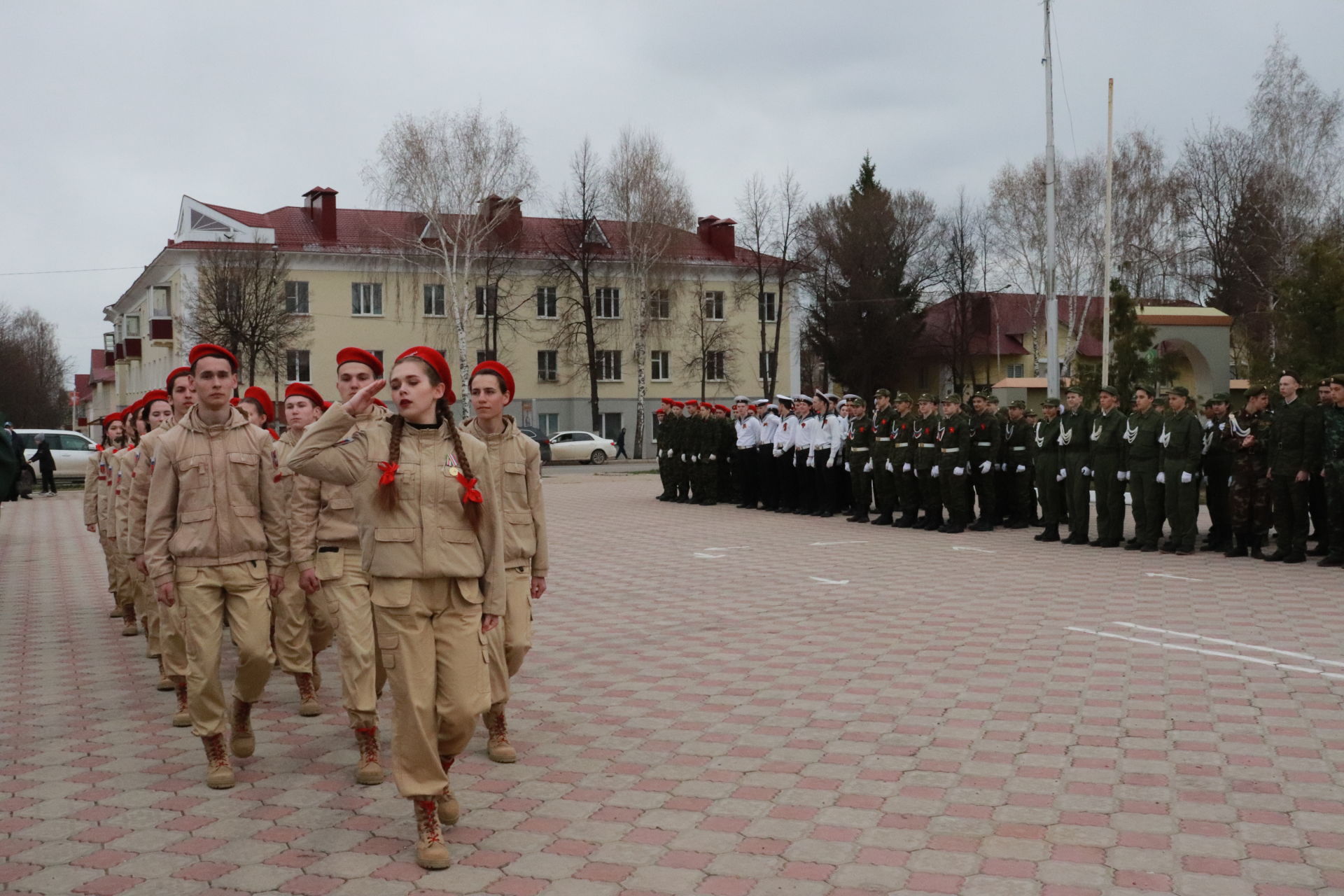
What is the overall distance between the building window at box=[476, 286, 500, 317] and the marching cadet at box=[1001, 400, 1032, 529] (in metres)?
34.5

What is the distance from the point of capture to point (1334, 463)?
41.3 feet

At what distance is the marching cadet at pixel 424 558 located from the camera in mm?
4617

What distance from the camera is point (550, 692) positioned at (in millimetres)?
7590

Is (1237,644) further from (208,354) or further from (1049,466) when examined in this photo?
(1049,466)

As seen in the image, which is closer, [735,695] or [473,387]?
[473,387]

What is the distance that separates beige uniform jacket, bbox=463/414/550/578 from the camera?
6.29m

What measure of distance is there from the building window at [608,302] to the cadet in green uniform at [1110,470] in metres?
41.9

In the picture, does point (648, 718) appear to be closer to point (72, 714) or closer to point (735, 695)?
point (735, 695)

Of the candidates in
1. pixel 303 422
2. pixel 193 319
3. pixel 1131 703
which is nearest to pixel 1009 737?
pixel 1131 703

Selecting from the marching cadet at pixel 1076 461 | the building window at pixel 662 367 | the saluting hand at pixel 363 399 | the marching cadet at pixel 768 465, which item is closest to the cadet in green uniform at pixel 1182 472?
the marching cadet at pixel 1076 461

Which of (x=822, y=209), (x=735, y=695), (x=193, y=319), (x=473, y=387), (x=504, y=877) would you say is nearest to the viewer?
(x=504, y=877)

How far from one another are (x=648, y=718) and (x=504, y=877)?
2.38 metres

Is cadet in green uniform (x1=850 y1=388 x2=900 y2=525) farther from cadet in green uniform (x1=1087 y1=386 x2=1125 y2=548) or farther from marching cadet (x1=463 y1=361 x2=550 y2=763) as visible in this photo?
marching cadet (x1=463 y1=361 x2=550 y2=763)

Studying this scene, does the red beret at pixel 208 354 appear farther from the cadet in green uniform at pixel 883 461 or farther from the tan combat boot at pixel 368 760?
the cadet in green uniform at pixel 883 461
